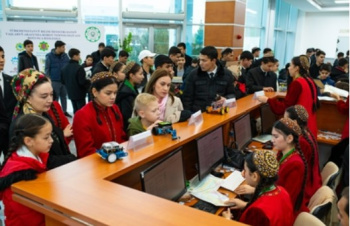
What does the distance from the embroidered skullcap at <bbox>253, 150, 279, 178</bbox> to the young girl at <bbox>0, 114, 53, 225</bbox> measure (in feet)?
3.73

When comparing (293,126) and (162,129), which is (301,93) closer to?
(293,126)

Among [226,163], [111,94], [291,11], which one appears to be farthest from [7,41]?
[291,11]

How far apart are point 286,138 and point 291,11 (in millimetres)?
14866

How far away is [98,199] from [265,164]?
91cm

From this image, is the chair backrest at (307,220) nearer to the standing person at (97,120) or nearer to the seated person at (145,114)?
the seated person at (145,114)

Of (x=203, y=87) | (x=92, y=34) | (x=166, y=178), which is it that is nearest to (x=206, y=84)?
(x=203, y=87)

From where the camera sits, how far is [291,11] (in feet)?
49.6

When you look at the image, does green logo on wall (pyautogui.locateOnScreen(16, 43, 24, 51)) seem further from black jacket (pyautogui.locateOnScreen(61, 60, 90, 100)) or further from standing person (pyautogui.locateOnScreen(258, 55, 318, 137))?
standing person (pyautogui.locateOnScreen(258, 55, 318, 137))

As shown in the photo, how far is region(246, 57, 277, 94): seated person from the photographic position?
448 centimetres

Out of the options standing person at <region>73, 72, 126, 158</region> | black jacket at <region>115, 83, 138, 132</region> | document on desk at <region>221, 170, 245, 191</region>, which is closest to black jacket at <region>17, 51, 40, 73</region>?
black jacket at <region>115, 83, 138, 132</region>

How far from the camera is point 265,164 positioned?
1673 millimetres

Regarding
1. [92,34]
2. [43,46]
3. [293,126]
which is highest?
[92,34]

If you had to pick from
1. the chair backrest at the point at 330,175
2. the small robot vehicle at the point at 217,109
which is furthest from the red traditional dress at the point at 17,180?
the chair backrest at the point at 330,175

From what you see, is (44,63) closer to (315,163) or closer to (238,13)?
(238,13)
